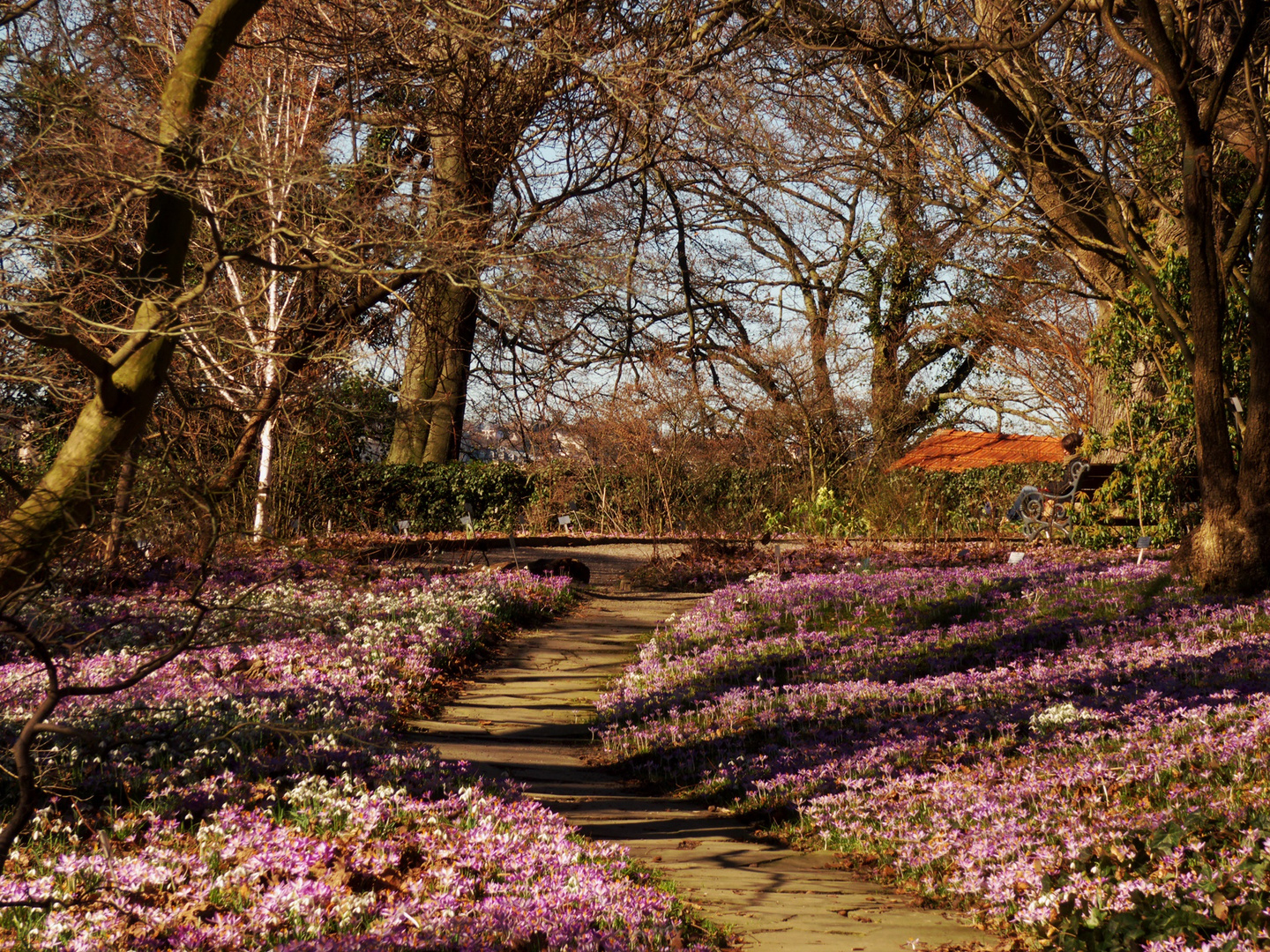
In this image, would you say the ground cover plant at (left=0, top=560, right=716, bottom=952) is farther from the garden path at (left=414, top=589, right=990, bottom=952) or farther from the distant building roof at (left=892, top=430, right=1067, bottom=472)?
the distant building roof at (left=892, top=430, right=1067, bottom=472)

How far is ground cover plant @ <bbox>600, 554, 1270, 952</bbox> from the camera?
399cm

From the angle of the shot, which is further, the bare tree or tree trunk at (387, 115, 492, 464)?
tree trunk at (387, 115, 492, 464)

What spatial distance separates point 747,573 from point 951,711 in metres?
7.19

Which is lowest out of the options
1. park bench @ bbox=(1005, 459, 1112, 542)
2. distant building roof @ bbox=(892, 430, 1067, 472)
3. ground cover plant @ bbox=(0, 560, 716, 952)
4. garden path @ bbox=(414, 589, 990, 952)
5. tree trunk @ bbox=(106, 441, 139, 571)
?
garden path @ bbox=(414, 589, 990, 952)

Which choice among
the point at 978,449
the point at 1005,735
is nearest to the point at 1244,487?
the point at 1005,735

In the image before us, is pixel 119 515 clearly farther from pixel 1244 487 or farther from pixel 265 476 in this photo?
pixel 1244 487

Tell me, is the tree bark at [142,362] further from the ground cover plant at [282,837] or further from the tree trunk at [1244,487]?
the tree trunk at [1244,487]

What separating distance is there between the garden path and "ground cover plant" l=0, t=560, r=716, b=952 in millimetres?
392

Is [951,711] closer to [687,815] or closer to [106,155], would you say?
[687,815]

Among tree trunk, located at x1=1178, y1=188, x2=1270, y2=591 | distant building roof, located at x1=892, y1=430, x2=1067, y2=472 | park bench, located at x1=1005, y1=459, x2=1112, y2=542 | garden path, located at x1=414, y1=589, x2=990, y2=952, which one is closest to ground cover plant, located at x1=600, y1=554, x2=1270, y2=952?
garden path, located at x1=414, y1=589, x2=990, y2=952

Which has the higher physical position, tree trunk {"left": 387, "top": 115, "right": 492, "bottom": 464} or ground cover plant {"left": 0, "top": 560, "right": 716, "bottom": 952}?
tree trunk {"left": 387, "top": 115, "right": 492, "bottom": 464}

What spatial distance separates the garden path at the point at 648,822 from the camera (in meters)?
4.21

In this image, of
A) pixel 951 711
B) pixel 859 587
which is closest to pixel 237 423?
pixel 859 587

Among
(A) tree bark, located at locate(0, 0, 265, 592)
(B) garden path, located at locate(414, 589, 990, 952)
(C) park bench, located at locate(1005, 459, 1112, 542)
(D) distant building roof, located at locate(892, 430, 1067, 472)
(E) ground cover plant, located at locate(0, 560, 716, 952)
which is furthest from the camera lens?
(D) distant building roof, located at locate(892, 430, 1067, 472)
